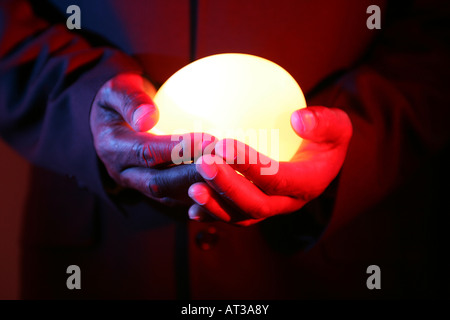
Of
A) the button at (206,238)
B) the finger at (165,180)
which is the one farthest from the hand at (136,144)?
the button at (206,238)

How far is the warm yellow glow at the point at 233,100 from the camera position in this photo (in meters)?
0.42

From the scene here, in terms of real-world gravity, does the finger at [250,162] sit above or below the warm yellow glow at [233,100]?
below

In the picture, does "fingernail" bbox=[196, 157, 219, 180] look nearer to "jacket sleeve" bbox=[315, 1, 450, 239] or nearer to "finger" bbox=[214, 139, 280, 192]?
"finger" bbox=[214, 139, 280, 192]

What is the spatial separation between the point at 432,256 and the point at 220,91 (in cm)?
76

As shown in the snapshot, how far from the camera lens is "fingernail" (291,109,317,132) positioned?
42cm

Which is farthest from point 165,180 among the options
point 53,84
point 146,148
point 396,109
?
point 396,109

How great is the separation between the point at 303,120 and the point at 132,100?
240 mm

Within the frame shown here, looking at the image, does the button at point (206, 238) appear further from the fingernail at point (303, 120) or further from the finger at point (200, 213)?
the fingernail at point (303, 120)

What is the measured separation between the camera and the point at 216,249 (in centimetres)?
61

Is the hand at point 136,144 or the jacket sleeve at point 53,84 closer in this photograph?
the hand at point 136,144

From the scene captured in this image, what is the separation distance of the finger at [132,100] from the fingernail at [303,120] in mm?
186

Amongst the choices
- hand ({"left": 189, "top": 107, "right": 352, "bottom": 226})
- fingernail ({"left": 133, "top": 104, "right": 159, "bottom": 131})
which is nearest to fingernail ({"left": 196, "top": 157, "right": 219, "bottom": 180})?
hand ({"left": 189, "top": 107, "right": 352, "bottom": 226})

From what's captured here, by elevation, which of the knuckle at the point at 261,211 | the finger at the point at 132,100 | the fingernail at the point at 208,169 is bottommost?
the knuckle at the point at 261,211

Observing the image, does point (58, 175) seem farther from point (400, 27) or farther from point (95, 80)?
point (400, 27)
